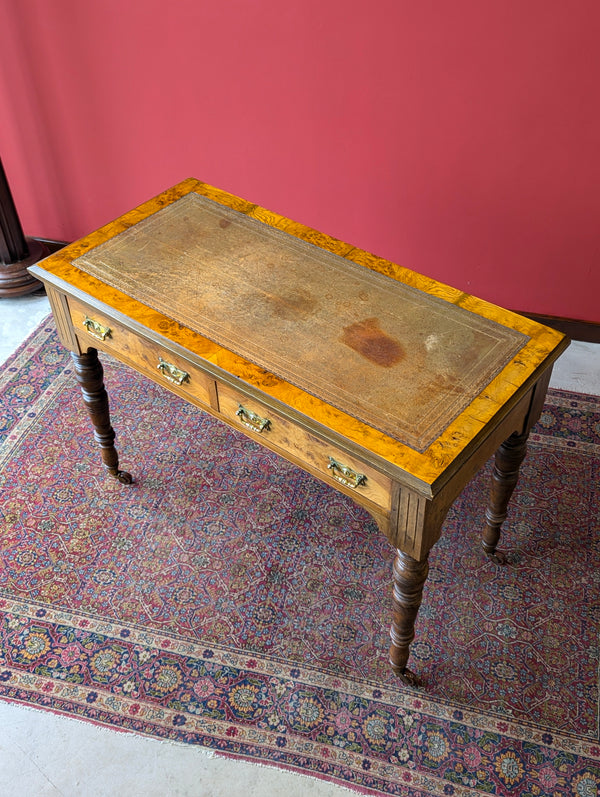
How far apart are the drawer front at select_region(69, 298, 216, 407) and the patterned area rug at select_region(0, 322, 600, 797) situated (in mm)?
812

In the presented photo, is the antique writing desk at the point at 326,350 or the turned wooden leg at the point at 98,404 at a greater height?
the antique writing desk at the point at 326,350

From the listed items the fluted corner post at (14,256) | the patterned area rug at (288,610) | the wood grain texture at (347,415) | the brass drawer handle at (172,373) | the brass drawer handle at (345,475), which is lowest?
the patterned area rug at (288,610)

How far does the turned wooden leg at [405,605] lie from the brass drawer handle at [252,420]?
55 centimetres

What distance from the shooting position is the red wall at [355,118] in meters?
3.45

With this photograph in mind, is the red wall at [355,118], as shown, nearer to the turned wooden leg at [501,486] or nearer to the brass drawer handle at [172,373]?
the turned wooden leg at [501,486]

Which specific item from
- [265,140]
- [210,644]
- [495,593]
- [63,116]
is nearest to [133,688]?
[210,644]

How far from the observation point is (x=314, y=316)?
2.69 meters

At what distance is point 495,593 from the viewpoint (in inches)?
124

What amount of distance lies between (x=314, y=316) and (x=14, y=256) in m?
2.41

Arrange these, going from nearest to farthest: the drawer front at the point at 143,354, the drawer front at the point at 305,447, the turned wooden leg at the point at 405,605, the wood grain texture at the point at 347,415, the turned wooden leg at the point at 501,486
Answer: the wood grain texture at the point at 347,415 → the drawer front at the point at 305,447 → the turned wooden leg at the point at 405,605 → the drawer front at the point at 143,354 → the turned wooden leg at the point at 501,486

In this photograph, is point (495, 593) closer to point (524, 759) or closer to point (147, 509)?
point (524, 759)

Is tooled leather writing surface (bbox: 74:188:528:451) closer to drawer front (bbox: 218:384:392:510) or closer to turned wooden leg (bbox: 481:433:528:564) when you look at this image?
drawer front (bbox: 218:384:392:510)

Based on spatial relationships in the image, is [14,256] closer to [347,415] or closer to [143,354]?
[143,354]

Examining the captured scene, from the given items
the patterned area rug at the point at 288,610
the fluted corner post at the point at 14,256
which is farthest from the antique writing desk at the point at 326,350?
the fluted corner post at the point at 14,256
